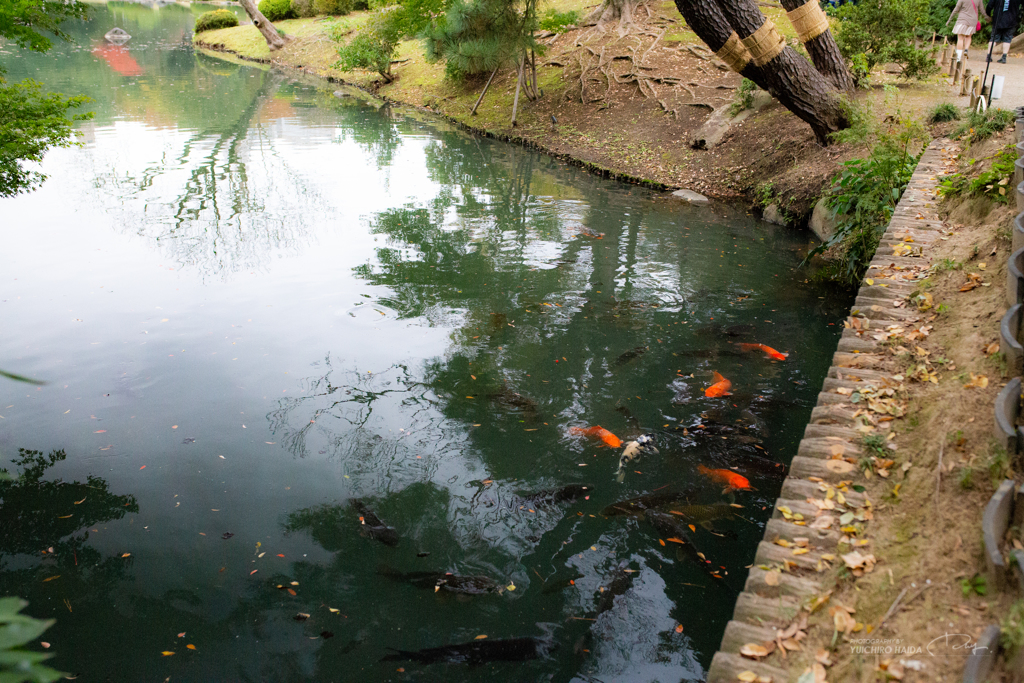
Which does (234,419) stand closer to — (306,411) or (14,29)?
(306,411)

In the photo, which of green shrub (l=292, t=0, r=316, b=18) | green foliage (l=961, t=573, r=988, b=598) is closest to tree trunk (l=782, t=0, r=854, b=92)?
green foliage (l=961, t=573, r=988, b=598)

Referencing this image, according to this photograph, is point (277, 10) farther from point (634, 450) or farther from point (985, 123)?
point (634, 450)

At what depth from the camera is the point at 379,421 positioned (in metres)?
6.69

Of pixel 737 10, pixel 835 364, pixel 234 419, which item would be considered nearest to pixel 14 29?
pixel 234 419

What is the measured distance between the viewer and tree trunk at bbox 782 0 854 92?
510 inches

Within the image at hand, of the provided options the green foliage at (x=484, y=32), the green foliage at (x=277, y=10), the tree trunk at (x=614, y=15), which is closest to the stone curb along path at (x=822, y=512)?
the green foliage at (x=484, y=32)

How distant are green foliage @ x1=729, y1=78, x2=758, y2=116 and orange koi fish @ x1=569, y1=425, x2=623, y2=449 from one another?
12.4 m

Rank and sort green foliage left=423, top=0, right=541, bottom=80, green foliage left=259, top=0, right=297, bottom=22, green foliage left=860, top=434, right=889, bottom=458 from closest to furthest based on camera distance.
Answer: green foliage left=860, top=434, right=889, bottom=458, green foliage left=423, top=0, right=541, bottom=80, green foliage left=259, top=0, right=297, bottom=22

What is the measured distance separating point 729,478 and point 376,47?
27555 millimetres

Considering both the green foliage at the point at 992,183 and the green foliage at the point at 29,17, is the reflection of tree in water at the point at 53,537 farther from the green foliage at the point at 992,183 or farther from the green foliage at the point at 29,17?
the green foliage at the point at 992,183

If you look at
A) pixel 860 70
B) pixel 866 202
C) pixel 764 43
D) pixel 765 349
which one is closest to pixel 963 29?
pixel 860 70

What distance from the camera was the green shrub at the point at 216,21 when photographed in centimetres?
4494

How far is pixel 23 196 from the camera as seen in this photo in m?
13.3

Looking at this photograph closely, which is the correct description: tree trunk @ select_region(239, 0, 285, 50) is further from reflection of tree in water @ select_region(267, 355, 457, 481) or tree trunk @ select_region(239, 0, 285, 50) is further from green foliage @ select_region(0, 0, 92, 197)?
reflection of tree in water @ select_region(267, 355, 457, 481)
